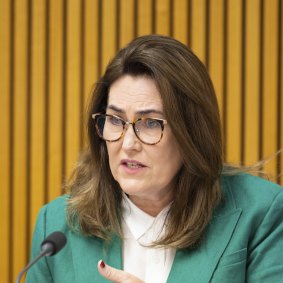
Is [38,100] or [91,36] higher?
[91,36]

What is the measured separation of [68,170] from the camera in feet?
9.83

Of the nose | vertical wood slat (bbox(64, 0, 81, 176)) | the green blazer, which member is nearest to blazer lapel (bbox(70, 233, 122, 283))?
the green blazer

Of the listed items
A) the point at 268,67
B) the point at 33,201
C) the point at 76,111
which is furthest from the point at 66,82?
the point at 268,67

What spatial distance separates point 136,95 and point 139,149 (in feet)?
0.54

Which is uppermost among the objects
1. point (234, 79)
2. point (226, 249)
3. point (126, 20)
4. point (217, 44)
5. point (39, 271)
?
point (126, 20)

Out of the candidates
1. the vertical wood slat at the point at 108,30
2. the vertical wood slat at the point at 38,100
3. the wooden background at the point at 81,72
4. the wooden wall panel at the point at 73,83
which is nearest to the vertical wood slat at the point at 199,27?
the wooden background at the point at 81,72

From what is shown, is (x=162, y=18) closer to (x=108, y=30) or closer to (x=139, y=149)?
(x=108, y=30)

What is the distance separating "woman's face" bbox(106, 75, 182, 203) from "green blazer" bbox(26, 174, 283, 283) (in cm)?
23

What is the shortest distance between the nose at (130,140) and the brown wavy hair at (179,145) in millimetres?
113

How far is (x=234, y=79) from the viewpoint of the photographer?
2967 millimetres

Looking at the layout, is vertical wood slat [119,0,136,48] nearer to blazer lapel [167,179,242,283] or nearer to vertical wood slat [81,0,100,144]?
vertical wood slat [81,0,100,144]

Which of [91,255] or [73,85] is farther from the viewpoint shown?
[73,85]

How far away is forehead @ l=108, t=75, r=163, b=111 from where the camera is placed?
1.65m
